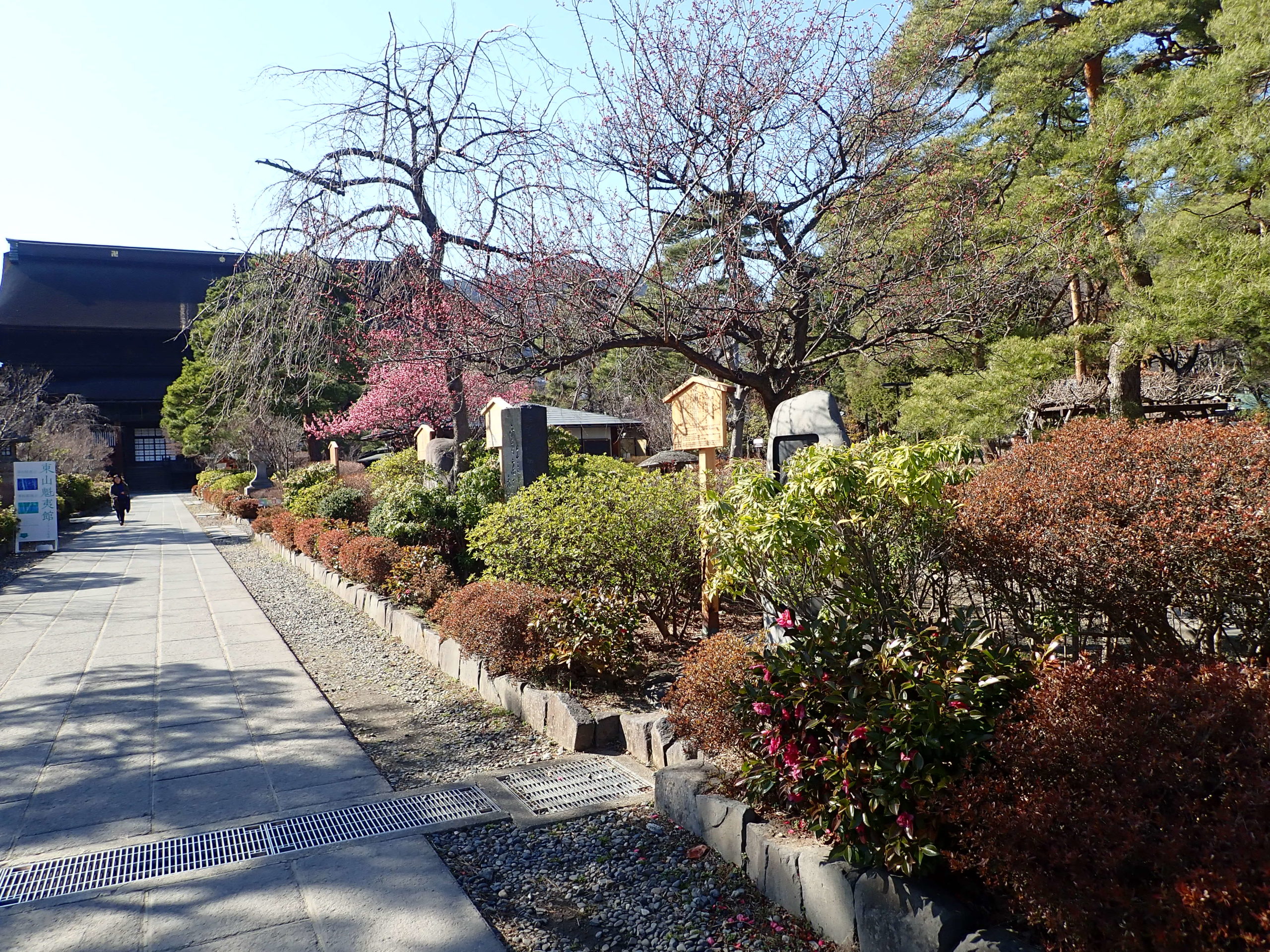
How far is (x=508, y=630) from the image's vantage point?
16.4 ft

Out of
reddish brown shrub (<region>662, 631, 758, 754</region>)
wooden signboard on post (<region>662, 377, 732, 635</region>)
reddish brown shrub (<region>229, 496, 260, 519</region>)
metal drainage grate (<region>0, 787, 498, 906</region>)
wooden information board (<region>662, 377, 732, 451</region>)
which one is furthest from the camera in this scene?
reddish brown shrub (<region>229, 496, 260, 519</region>)

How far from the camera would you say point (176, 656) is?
22.2ft

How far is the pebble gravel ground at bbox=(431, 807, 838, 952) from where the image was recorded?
2.59 metres

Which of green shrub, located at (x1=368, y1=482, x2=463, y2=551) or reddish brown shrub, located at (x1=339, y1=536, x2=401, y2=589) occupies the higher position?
green shrub, located at (x1=368, y1=482, x2=463, y2=551)

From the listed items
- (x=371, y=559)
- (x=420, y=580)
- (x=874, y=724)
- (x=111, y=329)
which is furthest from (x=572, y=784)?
(x=111, y=329)

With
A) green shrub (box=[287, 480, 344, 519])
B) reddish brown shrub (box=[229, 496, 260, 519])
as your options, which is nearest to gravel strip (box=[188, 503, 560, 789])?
green shrub (box=[287, 480, 344, 519])

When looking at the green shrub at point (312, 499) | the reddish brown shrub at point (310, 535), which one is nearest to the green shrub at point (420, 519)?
the reddish brown shrub at point (310, 535)

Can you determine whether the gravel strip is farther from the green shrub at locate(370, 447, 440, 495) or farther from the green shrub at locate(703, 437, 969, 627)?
the green shrub at locate(370, 447, 440, 495)

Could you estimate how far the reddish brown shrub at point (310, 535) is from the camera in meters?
11.6

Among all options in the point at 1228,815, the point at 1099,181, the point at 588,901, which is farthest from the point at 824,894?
the point at 1099,181

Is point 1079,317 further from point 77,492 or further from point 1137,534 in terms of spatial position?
point 77,492

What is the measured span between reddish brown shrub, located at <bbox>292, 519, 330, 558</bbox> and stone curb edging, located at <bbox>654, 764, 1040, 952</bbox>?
362 inches

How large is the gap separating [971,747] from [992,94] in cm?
1072

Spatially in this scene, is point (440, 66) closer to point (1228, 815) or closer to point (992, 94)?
point (992, 94)
